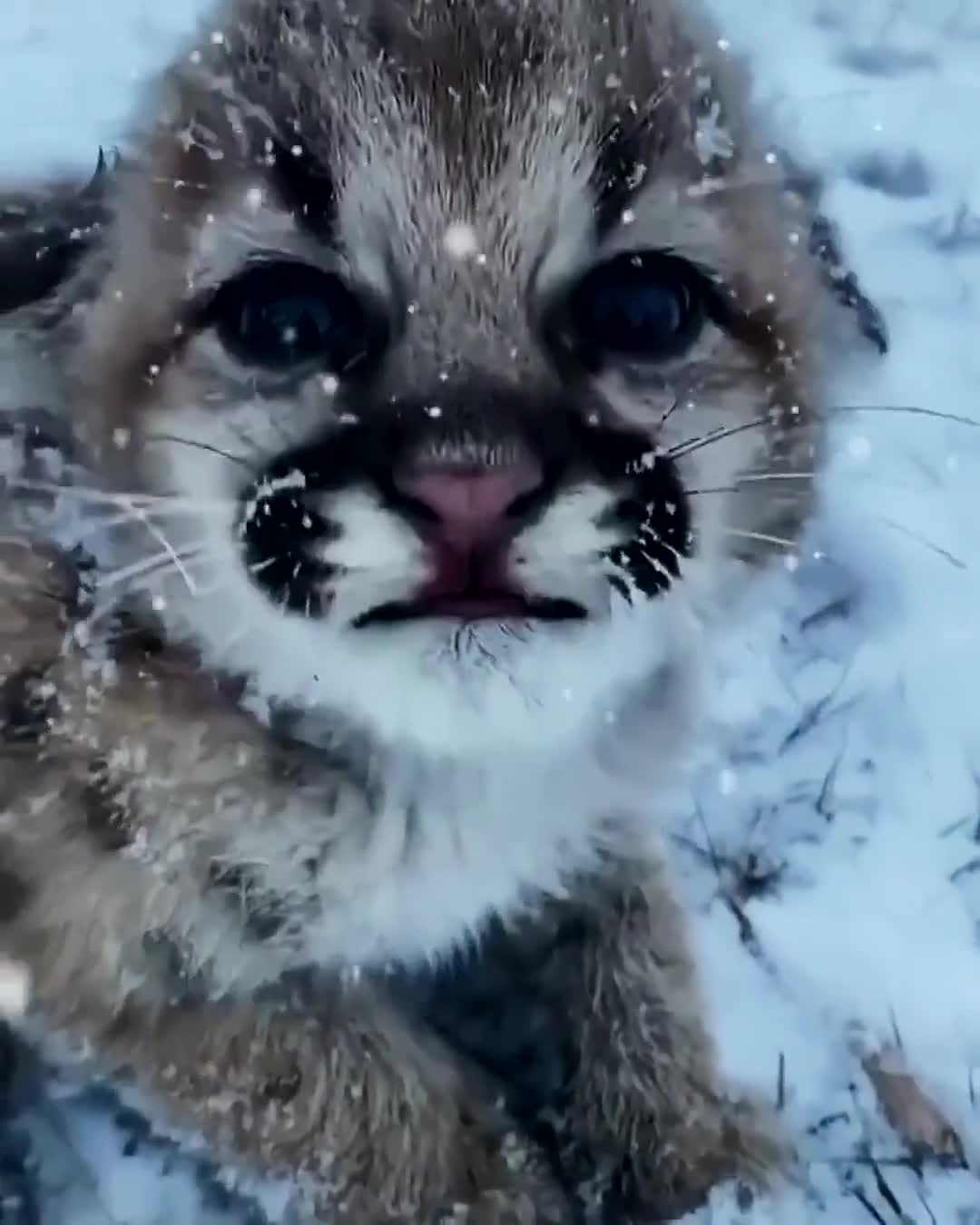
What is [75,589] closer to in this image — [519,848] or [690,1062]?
[519,848]

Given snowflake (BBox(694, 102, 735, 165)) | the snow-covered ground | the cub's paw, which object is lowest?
the cub's paw

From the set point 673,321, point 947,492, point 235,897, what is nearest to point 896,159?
point 947,492

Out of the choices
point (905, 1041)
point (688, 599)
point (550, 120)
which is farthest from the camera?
point (905, 1041)

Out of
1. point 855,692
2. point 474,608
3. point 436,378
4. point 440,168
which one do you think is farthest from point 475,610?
point 855,692

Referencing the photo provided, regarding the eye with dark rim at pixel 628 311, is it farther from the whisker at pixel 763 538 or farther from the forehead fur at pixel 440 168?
the whisker at pixel 763 538

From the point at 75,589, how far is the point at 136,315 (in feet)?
0.58

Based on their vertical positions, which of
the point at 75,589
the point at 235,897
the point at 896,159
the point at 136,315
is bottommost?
the point at 235,897

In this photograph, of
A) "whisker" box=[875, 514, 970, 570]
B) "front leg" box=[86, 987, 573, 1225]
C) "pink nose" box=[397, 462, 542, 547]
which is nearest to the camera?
"pink nose" box=[397, 462, 542, 547]

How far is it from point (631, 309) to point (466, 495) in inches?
7.6

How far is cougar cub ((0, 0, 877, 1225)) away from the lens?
860 millimetres

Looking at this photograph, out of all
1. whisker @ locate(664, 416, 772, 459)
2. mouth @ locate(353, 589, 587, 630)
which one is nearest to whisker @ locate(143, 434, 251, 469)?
mouth @ locate(353, 589, 587, 630)

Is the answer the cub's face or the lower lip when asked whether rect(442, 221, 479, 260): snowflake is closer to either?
the cub's face

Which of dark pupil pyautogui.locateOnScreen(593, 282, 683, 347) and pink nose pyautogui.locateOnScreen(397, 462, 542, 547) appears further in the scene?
dark pupil pyautogui.locateOnScreen(593, 282, 683, 347)

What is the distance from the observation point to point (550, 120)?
0.90m
